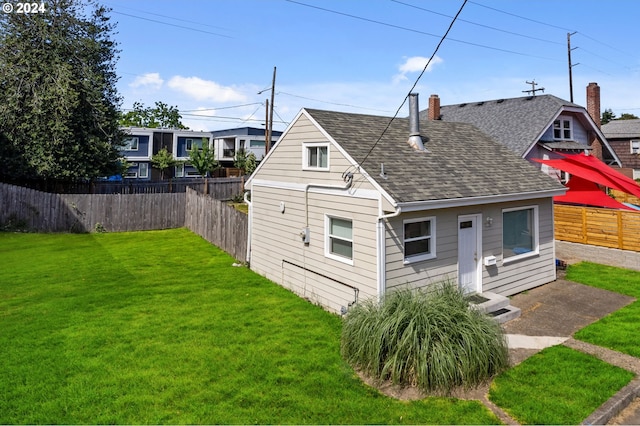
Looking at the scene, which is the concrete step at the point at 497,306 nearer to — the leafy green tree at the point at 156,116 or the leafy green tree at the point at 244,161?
the leafy green tree at the point at 244,161

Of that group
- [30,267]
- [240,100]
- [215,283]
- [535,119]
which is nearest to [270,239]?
[215,283]

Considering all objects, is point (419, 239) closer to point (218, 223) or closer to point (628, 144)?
point (218, 223)

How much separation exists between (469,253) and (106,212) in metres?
18.5

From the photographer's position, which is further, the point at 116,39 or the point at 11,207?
the point at 116,39

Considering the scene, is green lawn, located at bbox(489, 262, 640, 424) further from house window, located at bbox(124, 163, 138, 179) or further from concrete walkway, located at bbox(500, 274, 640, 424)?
house window, located at bbox(124, 163, 138, 179)

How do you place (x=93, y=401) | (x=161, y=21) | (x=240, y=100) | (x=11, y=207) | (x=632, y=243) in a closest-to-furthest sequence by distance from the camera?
(x=93, y=401), (x=632, y=243), (x=161, y=21), (x=11, y=207), (x=240, y=100)

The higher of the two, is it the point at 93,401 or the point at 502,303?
the point at 502,303

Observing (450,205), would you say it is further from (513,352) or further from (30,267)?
(30,267)

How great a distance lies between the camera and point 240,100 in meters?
47.3

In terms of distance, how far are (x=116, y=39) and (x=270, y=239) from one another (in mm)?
22374

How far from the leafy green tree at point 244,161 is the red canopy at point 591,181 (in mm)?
35251

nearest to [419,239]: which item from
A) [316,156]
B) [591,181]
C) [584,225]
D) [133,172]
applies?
[316,156]

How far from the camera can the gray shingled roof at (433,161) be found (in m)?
9.15

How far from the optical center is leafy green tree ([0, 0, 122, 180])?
21.8 m
